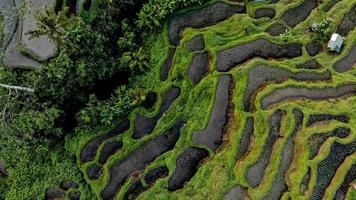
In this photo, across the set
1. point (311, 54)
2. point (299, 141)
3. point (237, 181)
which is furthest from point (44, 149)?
point (311, 54)

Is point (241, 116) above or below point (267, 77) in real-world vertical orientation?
below

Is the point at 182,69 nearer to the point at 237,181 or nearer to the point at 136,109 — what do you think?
the point at 136,109

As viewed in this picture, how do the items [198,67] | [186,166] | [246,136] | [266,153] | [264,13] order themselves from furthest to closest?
1. [264,13]
2. [198,67]
3. [186,166]
4. [246,136]
5. [266,153]

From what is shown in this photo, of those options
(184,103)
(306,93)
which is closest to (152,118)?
(184,103)

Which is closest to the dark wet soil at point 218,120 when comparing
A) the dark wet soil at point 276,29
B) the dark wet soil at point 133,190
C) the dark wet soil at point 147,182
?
the dark wet soil at point 147,182

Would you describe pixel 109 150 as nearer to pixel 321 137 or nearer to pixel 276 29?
pixel 321 137

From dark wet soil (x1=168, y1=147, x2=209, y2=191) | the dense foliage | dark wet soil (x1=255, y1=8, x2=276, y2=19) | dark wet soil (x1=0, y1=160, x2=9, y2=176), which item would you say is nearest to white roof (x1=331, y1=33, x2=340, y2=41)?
dark wet soil (x1=255, y1=8, x2=276, y2=19)
